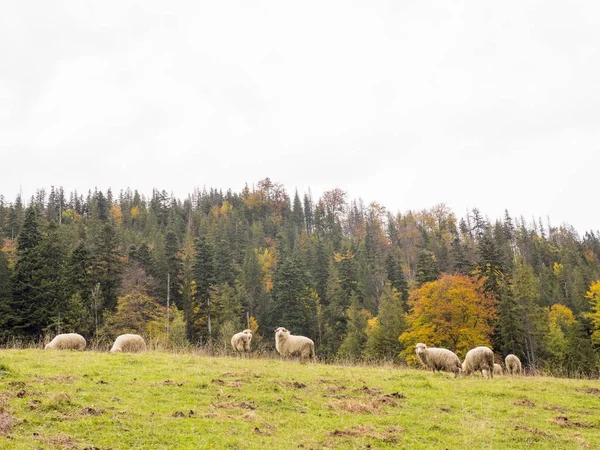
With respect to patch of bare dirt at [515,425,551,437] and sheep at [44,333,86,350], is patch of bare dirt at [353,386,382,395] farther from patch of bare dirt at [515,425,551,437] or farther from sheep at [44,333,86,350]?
sheep at [44,333,86,350]

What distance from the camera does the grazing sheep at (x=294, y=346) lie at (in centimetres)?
1923

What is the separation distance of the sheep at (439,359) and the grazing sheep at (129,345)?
1243cm

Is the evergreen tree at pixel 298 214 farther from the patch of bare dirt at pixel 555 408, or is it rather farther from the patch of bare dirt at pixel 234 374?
the patch of bare dirt at pixel 555 408

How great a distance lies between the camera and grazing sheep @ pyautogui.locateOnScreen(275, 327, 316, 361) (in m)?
19.2

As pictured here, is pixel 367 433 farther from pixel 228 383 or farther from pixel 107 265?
pixel 107 265

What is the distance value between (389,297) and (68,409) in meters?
53.3

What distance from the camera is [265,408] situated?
34.9 feet

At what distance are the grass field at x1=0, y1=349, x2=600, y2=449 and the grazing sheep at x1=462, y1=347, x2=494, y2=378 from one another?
2353mm

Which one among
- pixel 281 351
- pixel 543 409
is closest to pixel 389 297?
pixel 281 351

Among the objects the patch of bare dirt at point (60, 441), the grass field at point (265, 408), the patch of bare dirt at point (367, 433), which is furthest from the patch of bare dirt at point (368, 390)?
the patch of bare dirt at point (60, 441)

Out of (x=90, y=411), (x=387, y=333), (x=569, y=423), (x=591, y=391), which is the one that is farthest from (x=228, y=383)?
(x=387, y=333)

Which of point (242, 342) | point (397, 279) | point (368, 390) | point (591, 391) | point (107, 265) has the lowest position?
point (591, 391)

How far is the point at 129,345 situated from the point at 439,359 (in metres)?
13.5

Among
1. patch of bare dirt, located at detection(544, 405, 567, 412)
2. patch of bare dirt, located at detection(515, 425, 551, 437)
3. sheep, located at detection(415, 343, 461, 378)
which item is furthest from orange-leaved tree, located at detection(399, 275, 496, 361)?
patch of bare dirt, located at detection(515, 425, 551, 437)
